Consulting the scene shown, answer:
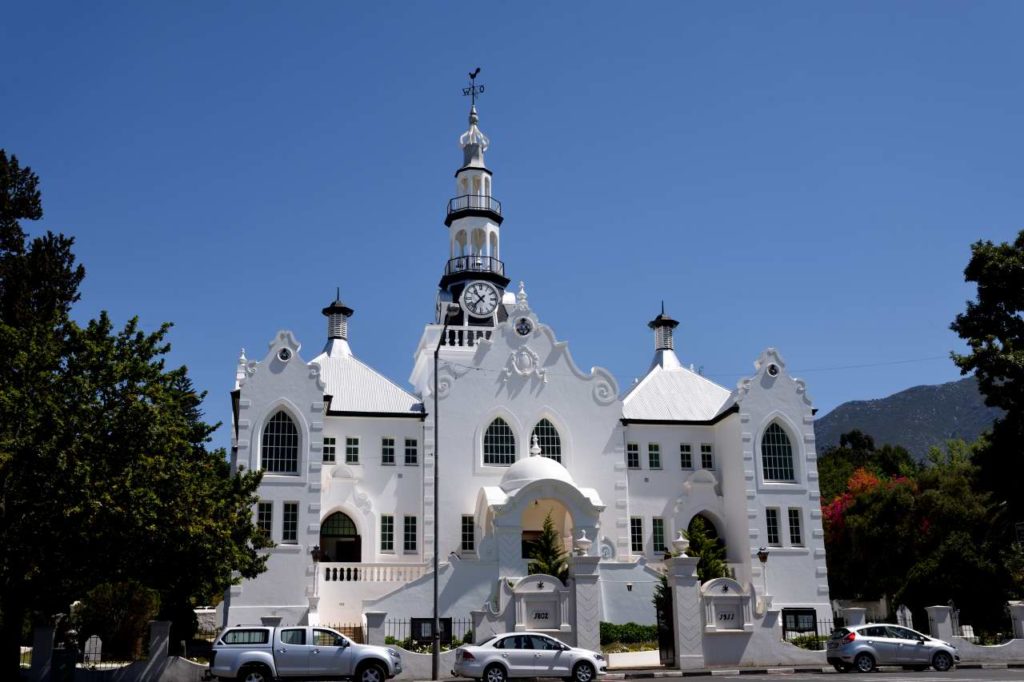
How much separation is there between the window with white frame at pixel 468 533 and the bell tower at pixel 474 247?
37.9 feet

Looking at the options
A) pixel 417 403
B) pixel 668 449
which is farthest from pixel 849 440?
pixel 417 403

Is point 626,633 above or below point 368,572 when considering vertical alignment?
below

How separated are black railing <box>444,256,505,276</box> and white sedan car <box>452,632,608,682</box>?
2930cm

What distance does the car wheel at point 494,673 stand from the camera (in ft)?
85.5

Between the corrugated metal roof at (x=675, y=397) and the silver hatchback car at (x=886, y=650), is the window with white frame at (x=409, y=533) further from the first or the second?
the silver hatchback car at (x=886, y=650)

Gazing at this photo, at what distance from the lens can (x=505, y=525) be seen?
134 ft

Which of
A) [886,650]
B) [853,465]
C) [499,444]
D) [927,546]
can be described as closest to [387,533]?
[499,444]

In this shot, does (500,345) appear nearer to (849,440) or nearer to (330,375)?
(330,375)

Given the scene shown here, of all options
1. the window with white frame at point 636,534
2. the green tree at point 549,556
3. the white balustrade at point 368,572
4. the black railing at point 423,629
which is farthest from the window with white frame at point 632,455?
the black railing at point 423,629

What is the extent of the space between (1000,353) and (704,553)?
13111mm

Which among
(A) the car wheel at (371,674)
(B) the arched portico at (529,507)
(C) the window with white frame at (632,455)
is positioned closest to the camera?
(A) the car wheel at (371,674)

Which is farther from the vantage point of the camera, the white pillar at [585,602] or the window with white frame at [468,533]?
the window with white frame at [468,533]

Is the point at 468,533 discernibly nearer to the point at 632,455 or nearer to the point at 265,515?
the point at 632,455

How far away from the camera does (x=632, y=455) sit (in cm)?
4712
